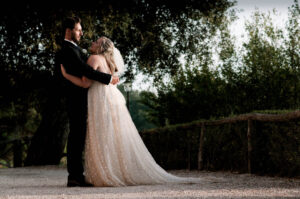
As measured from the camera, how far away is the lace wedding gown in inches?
223

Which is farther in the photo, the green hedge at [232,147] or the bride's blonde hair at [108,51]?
the green hedge at [232,147]

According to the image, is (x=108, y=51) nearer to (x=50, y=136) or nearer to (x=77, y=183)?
(x=77, y=183)

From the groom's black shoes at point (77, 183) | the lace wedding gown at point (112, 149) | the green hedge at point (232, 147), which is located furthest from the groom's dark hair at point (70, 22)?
the green hedge at point (232, 147)

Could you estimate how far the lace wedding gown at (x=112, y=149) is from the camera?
Result: 567 cm

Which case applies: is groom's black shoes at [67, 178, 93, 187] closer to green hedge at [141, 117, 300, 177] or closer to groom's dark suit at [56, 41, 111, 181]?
groom's dark suit at [56, 41, 111, 181]

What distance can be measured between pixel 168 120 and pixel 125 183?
46.5 ft

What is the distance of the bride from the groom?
0.09m

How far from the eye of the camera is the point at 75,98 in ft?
19.0

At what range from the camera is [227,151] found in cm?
892

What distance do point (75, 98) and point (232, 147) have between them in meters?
4.17

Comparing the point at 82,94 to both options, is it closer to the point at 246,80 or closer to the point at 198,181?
the point at 198,181

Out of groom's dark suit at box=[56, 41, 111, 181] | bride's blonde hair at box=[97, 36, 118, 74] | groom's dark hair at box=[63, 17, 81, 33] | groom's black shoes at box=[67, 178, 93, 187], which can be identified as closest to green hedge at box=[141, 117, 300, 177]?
bride's blonde hair at box=[97, 36, 118, 74]

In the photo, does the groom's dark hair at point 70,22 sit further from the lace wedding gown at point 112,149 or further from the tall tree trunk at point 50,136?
the tall tree trunk at point 50,136

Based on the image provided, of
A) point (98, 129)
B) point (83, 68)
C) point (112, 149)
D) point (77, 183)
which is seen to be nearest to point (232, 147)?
point (112, 149)
